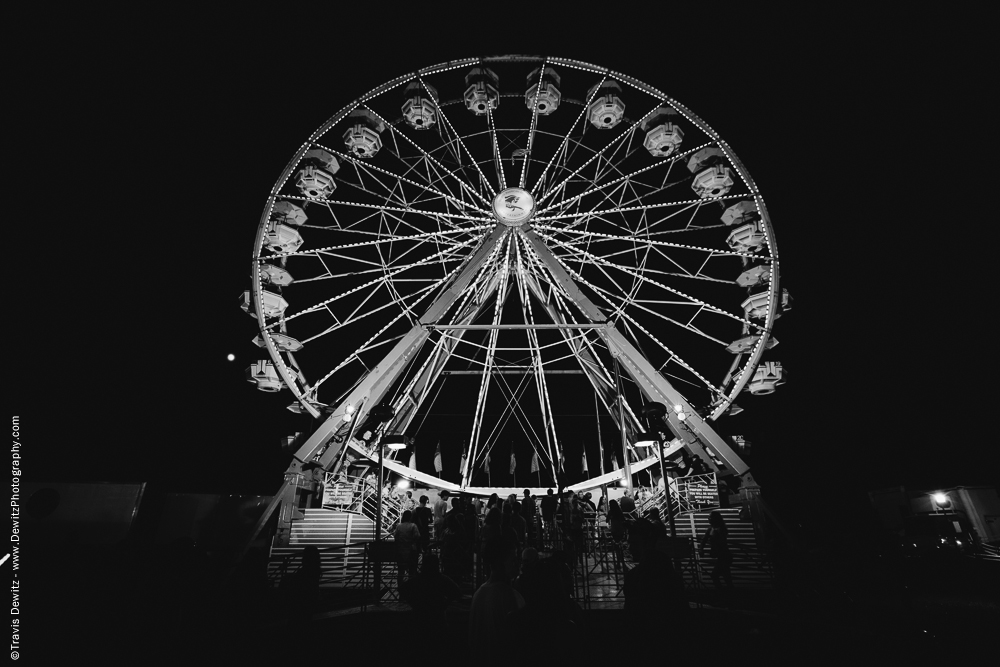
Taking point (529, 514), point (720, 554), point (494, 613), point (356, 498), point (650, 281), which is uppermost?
point (650, 281)

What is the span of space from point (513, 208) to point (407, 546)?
10.0 metres

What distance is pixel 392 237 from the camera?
50.0 feet

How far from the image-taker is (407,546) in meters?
9.23

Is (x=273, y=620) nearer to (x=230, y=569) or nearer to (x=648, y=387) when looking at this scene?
(x=230, y=569)

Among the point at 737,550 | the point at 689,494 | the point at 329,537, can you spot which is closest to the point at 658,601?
the point at 737,550

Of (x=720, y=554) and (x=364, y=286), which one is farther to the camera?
(x=364, y=286)

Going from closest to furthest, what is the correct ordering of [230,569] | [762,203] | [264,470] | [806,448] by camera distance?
[230,569] < [762,203] < [264,470] < [806,448]

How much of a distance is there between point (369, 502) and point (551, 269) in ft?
30.8

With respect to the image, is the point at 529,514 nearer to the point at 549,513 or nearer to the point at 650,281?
the point at 549,513

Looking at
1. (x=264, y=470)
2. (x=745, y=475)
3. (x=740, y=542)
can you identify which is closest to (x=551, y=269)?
(x=745, y=475)

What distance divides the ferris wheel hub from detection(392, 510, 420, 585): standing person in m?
9.09

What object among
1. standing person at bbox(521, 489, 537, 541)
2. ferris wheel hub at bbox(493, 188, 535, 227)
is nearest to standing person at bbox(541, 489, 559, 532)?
standing person at bbox(521, 489, 537, 541)

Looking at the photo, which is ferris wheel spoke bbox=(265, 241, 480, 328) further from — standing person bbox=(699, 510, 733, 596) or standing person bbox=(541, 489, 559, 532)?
standing person bbox=(699, 510, 733, 596)

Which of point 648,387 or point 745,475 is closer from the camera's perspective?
point 745,475
